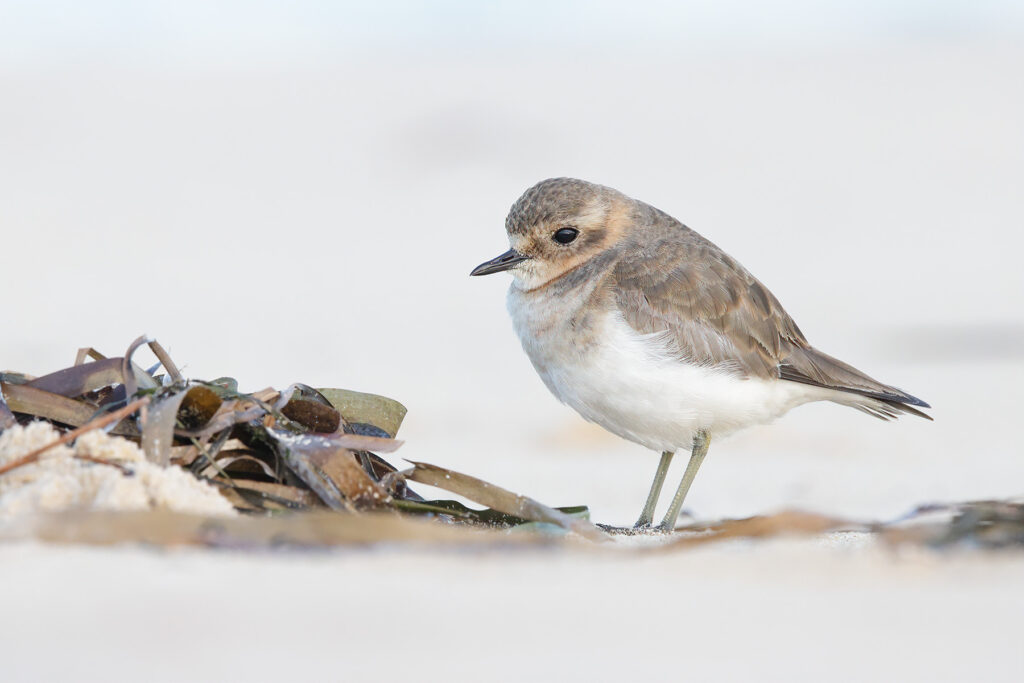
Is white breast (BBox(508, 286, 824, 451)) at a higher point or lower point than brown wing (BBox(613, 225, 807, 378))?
lower

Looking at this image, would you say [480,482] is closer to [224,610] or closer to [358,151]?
[224,610]

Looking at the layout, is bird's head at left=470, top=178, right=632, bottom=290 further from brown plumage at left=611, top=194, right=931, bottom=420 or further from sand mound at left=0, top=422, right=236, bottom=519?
sand mound at left=0, top=422, right=236, bottom=519

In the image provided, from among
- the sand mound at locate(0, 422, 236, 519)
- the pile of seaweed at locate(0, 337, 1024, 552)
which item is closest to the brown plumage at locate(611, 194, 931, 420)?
the pile of seaweed at locate(0, 337, 1024, 552)

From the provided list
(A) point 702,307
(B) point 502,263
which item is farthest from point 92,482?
(A) point 702,307

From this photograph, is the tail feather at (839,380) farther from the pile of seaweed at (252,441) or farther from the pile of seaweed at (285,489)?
the pile of seaweed at (252,441)

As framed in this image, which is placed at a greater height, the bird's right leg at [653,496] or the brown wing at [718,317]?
the brown wing at [718,317]

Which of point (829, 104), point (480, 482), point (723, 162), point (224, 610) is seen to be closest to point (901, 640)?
point (224, 610)

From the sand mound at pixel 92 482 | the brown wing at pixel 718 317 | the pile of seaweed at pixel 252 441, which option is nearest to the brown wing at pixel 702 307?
the brown wing at pixel 718 317
